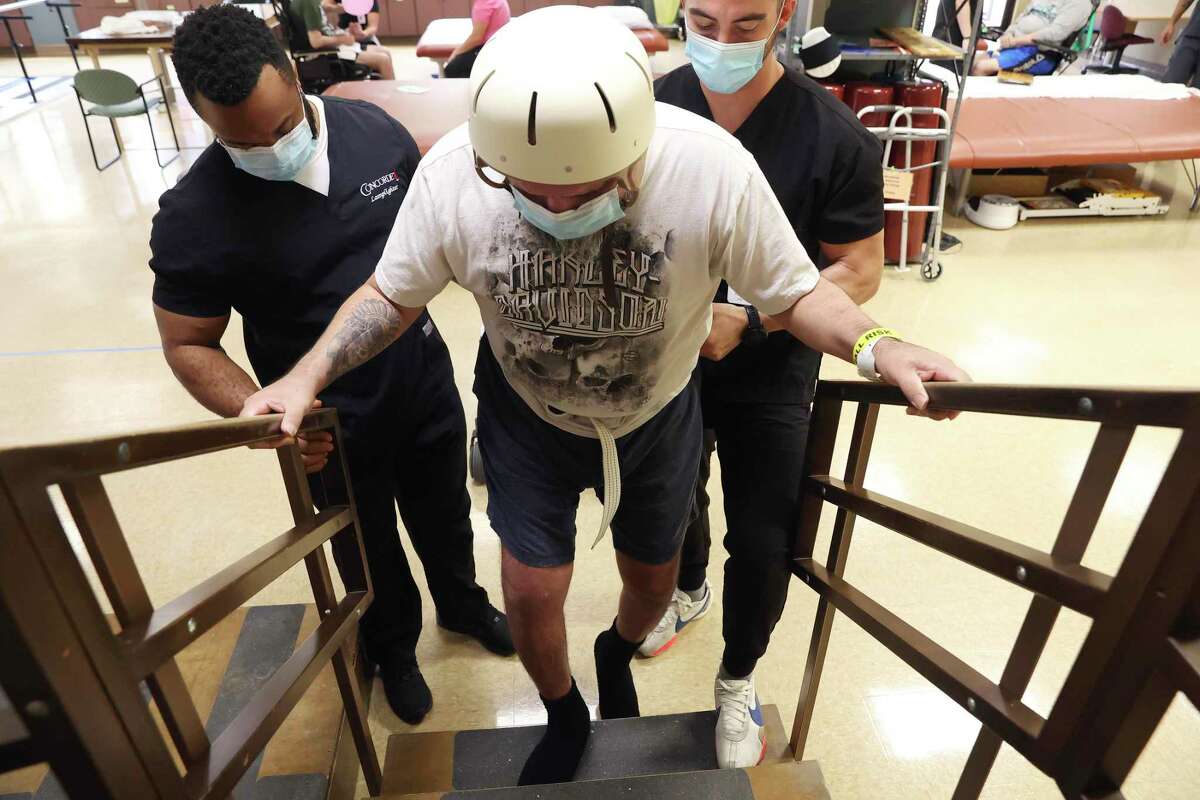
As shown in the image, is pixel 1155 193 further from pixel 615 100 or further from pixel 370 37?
pixel 370 37

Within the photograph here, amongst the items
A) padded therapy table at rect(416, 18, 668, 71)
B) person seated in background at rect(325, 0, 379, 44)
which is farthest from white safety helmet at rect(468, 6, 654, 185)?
person seated in background at rect(325, 0, 379, 44)

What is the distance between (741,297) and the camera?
1.61m

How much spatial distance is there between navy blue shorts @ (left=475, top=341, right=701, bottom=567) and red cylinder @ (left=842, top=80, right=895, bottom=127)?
3239 mm

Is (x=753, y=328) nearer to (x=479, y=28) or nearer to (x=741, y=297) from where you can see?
(x=741, y=297)

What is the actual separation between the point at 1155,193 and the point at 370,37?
6.74 m

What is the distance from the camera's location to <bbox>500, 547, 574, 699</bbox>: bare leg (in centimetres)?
149

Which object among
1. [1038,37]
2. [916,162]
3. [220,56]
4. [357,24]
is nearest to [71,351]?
[220,56]

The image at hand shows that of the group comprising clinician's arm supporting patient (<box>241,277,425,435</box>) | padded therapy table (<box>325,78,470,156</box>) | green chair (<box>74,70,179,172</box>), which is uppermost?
clinician's arm supporting patient (<box>241,277,425,435</box>)

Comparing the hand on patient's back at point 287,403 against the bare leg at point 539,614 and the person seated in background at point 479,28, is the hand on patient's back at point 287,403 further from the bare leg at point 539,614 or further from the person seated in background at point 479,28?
the person seated in background at point 479,28

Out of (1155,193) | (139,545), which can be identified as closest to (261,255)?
(139,545)

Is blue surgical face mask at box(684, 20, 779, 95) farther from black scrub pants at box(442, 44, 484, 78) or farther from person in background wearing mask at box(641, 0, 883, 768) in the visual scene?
black scrub pants at box(442, 44, 484, 78)

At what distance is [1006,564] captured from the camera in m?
1.02

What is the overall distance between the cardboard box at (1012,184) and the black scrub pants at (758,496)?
465cm

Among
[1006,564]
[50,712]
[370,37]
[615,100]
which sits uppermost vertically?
[615,100]
